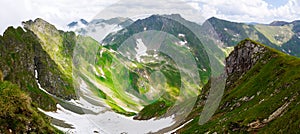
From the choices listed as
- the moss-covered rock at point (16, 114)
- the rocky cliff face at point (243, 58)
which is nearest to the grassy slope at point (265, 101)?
the rocky cliff face at point (243, 58)

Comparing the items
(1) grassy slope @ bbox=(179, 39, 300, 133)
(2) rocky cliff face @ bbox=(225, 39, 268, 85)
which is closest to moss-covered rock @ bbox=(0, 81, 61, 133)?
(1) grassy slope @ bbox=(179, 39, 300, 133)

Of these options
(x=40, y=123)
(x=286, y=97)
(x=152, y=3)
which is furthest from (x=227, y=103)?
(x=152, y=3)

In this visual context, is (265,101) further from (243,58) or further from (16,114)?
(243,58)

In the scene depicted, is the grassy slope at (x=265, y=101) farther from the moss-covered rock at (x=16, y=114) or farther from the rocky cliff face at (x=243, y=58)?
the moss-covered rock at (x=16, y=114)

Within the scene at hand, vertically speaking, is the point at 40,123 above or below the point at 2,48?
below

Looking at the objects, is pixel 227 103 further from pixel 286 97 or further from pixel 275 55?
pixel 286 97

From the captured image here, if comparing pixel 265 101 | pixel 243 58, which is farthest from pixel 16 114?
pixel 243 58

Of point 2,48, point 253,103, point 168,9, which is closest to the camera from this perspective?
point 168,9

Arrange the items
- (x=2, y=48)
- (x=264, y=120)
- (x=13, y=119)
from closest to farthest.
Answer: (x=13, y=119)
(x=264, y=120)
(x=2, y=48)
